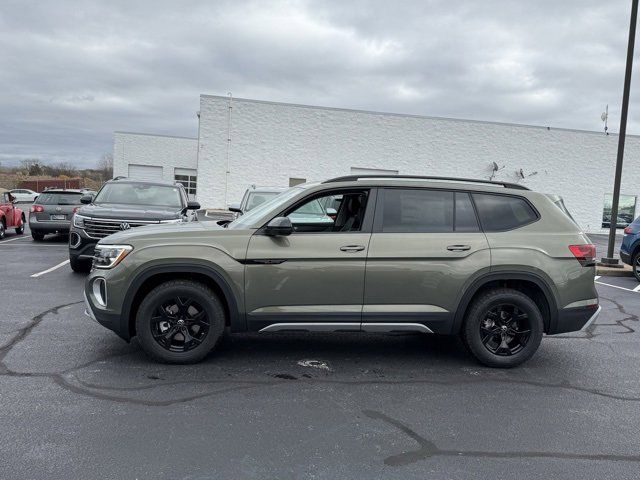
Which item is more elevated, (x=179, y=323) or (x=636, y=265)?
(x=636, y=265)

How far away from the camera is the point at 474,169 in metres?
28.8

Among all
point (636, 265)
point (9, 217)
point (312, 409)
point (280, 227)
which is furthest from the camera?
point (9, 217)

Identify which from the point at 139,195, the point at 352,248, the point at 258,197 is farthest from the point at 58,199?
the point at 352,248

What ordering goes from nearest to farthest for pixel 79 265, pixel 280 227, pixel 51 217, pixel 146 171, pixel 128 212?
pixel 280 227 < pixel 128 212 < pixel 79 265 < pixel 51 217 < pixel 146 171

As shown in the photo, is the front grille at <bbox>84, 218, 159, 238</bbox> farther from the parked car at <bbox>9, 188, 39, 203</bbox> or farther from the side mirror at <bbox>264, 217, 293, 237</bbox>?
the parked car at <bbox>9, 188, 39, 203</bbox>

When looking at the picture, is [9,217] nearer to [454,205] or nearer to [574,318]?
[454,205]

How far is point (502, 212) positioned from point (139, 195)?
24.7 ft

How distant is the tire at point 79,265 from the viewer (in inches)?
379

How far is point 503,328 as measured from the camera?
519 cm

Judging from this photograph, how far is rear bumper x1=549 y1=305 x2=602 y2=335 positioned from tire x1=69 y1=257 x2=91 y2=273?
802 cm

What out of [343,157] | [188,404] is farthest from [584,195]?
[188,404]

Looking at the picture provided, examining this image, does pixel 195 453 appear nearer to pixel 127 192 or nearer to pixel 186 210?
pixel 186 210

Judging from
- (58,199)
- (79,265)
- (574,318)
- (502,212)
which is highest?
(502,212)

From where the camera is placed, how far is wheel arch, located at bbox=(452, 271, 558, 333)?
501 centimetres
